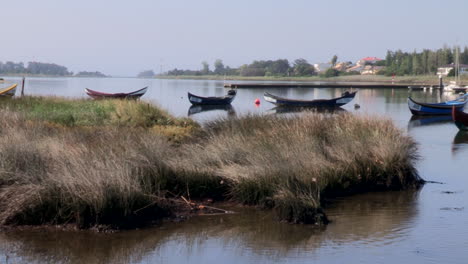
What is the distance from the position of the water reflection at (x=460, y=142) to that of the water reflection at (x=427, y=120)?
538cm

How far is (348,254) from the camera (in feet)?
35.7

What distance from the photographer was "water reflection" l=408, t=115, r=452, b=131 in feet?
136

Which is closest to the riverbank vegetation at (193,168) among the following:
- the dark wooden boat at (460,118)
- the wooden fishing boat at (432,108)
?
the dark wooden boat at (460,118)

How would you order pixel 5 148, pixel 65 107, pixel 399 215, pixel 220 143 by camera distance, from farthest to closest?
pixel 65 107 < pixel 220 143 < pixel 399 215 < pixel 5 148

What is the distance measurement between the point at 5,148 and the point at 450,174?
12751mm

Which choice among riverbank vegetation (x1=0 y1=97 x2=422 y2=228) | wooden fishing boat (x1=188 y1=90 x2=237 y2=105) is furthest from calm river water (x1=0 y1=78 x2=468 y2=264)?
wooden fishing boat (x1=188 y1=90 x2=237 y2=105)

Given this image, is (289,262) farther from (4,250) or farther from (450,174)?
(450,174)

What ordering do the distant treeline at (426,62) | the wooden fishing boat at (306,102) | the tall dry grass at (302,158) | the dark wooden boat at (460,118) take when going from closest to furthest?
1. the tall dry grass at (302,158)
2. the dark wooden boat at (460,118)
3. the wooden fishing boat at (306,102)
4. the distant treeline at (426,62)

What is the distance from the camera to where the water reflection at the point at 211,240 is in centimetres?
1070

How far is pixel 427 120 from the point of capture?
146ft

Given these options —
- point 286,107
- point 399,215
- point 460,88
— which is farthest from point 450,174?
point 460,88

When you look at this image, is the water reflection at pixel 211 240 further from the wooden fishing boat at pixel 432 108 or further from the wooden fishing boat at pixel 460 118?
the wooden fishing boat at pixel 432 108

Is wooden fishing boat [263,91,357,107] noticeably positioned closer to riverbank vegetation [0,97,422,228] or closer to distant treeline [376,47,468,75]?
riverbank vegetation [0,97,422,228]

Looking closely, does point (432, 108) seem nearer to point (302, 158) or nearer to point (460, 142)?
point (460, 142)
